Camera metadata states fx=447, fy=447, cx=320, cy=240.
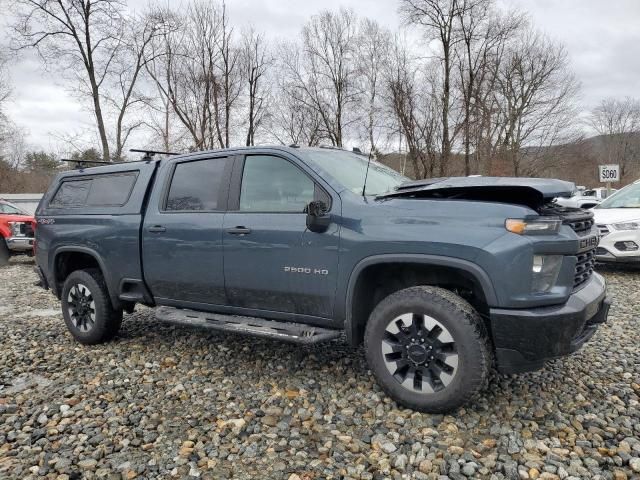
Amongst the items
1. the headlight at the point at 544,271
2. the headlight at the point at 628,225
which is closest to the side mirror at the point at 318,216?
the headlight at the point at 544,271

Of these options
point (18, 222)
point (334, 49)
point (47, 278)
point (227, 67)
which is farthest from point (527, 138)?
point (47, 278)

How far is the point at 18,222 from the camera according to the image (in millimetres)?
11438

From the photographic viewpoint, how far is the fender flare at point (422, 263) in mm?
2676

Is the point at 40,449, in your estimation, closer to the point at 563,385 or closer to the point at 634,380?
the point at 563,385

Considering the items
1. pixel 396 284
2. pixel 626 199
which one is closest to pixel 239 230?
pixel 396 284

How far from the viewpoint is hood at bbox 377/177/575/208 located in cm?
274

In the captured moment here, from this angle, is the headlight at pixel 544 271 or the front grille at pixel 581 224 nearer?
the headlight at pixel 544 271

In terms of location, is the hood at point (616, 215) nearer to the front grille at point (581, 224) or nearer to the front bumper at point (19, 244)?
the front grille at point (581, 224)

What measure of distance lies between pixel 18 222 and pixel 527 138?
93.1ft

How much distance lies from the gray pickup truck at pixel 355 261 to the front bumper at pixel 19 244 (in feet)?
28.0

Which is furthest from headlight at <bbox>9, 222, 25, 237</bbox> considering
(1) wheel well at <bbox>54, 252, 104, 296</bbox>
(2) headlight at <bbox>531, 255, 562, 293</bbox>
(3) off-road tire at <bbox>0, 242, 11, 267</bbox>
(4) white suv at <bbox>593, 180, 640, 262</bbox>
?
(4) white suv at <bbox>593, 180, 640, 262</bbox>

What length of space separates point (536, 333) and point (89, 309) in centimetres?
410

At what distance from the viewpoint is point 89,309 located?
4.55 meters

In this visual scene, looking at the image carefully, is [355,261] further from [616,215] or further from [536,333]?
[616,215]
